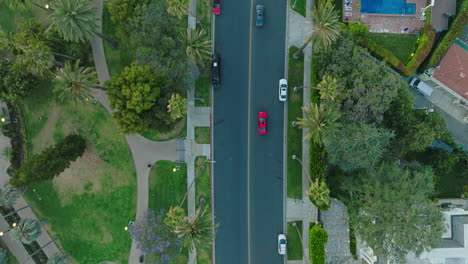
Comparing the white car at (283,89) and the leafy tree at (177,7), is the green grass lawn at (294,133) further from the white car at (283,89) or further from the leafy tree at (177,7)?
the leafy tree at (177,7)

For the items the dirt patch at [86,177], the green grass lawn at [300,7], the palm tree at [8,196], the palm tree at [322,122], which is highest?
the green grass lawn at [300,7]

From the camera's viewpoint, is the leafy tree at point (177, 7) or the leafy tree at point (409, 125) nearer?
the leafy tree at point (177, 7)

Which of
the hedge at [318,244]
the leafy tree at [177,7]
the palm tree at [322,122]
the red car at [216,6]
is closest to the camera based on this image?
the palm tree at [322,122]

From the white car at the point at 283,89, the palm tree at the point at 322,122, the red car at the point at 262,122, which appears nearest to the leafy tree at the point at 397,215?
the palm tree at the point at 322,122

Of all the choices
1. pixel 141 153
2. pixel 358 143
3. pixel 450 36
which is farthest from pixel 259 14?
pixel 450 36

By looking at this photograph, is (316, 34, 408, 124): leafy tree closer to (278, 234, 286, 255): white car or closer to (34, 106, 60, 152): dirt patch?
(278, 234, 286, 255): white car

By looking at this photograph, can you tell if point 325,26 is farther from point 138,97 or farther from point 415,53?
point 138,97

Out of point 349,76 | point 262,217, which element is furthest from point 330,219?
point 349,76

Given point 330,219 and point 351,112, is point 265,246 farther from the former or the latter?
point 351,112
